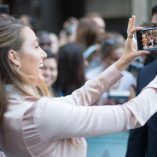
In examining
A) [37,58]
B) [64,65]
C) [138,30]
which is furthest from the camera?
[64,65]

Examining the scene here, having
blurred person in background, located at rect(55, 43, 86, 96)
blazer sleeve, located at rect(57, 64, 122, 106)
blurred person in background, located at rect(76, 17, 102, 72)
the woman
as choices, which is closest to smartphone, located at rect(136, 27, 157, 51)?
the woman

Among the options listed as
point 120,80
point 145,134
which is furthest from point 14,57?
point 120,80

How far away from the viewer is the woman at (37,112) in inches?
91.0

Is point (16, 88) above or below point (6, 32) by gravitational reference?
below

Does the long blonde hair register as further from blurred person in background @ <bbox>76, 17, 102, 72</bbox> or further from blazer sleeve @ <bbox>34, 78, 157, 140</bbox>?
blurred person in background @ <bbox>76, 17, 102, 72</bbox>

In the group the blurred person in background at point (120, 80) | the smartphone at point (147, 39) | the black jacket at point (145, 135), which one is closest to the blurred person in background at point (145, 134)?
the black jacket at point (145, 135)

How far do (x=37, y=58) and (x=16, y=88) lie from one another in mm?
163

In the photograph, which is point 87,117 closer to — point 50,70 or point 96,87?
point 96,87

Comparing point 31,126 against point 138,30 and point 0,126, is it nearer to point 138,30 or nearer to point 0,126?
point 0,126

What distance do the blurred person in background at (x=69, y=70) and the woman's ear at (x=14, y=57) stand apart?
2662 mm

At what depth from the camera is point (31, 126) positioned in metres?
2.32

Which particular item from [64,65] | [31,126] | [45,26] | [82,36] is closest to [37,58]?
[31,126]

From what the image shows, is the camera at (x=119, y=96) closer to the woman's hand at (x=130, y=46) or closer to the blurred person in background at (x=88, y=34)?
the blurred person in background at (x=88, y=34)

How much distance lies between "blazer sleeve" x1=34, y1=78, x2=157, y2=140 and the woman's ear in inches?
8.9
